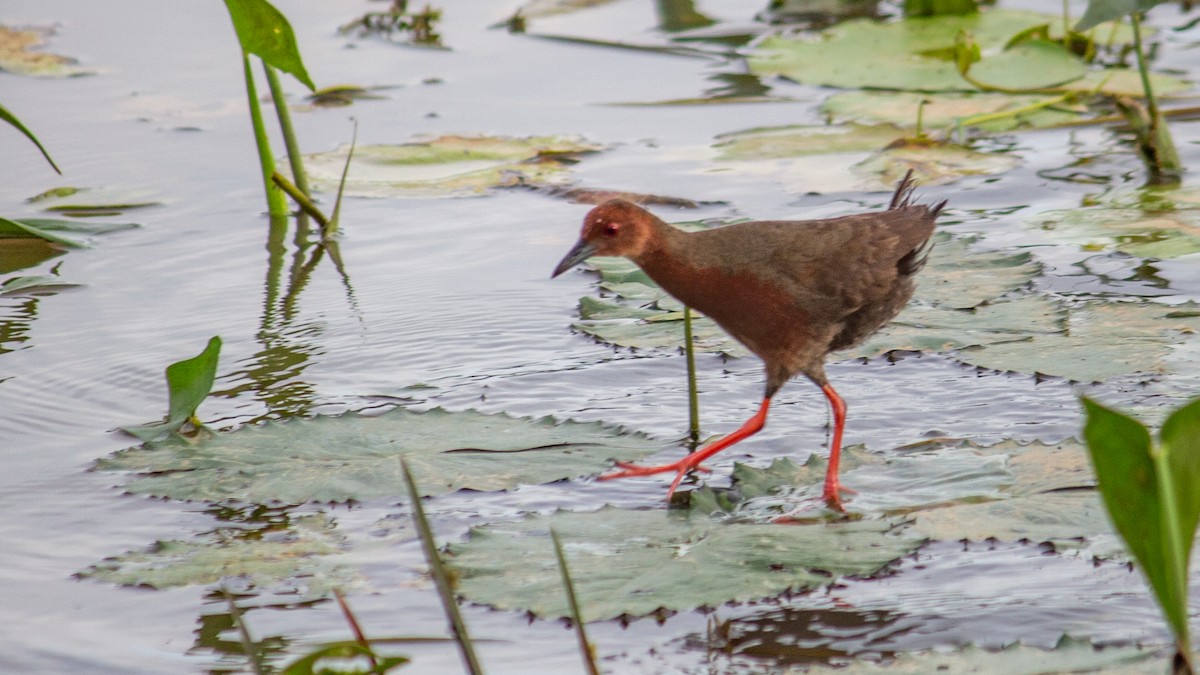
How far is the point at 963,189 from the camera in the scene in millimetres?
5340

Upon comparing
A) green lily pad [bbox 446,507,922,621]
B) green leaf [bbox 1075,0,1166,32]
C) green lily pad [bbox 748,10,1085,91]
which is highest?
green leaf [bbox 1075,0,1166,32]

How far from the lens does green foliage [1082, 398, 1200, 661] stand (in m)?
1.55

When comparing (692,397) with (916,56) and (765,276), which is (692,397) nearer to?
(765,276)

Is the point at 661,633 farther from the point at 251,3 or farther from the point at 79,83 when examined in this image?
the point at 79,83

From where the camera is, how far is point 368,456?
311 cm

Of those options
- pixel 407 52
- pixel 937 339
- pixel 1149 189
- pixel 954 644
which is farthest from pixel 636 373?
pixel 407 52

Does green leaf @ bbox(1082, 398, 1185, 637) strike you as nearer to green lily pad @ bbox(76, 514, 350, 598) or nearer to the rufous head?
green lily pad @ bbox(76, 514, 350, 598)

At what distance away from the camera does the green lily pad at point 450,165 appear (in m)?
5.38

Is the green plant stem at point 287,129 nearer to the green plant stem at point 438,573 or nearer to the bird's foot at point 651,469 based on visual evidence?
the bird's foot at point 651,469

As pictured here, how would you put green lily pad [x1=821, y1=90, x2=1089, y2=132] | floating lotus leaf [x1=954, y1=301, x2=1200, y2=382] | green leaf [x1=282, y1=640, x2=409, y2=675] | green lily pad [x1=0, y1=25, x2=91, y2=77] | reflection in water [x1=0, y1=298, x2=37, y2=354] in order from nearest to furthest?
green leaf [x1=282, y1=640, x2=409, y2=675] < floating lotus leaf [x1=954, y1=301, x2=1200, y2=382] < reflection in water [x1=0, y1=298, x2=37, y2=354] < green lily pad [x1=821, y1=90, x2=1089, y2=132] < green lily pad [x1=0, y1=25, x2=91, y2=77]

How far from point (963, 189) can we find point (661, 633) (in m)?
3.28

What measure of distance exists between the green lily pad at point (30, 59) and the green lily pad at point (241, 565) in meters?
4.69

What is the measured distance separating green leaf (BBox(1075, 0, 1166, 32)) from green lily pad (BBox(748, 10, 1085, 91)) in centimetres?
130

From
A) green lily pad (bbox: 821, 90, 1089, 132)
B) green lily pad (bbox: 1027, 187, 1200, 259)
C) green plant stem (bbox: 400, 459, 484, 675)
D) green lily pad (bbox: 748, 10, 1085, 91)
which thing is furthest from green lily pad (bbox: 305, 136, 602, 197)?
green plant stem (bbox: 400, 459, 484, 675)
